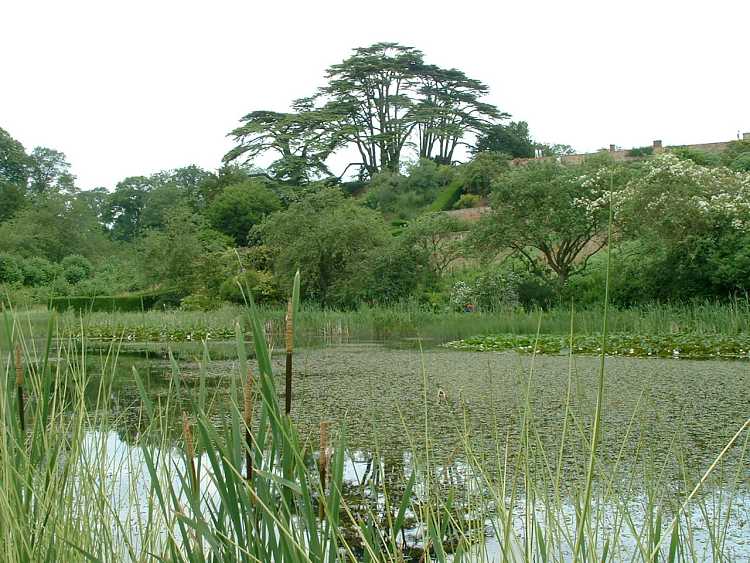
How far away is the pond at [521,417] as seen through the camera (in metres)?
1.62

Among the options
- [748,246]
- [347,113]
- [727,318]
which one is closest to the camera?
[727,318]

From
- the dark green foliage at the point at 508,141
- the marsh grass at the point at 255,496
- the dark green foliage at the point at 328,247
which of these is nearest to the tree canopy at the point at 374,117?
A: the dark green foliage at the point at 508,141

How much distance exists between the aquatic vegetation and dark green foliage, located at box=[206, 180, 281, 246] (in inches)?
679

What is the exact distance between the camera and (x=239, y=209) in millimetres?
25078

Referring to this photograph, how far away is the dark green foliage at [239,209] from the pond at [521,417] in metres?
18.1

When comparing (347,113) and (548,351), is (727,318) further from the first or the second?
(347,113)

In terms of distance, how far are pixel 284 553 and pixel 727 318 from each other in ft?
26.7

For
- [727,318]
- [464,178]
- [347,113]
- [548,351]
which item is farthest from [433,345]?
[347,113]

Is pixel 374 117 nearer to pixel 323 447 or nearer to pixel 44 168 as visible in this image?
pixel 44 168

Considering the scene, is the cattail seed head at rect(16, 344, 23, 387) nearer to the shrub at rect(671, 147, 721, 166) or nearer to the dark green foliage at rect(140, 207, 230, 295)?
the dark green foliage at rect(140, 207, 230, 295)

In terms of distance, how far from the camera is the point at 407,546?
85.2 inches

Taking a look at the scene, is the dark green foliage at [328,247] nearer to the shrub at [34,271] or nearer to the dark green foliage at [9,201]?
the shrub at [34,271]

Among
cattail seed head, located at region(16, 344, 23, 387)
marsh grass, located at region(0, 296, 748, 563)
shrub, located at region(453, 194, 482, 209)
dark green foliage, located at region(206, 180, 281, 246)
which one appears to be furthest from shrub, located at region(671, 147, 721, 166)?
cattail seed head, located at region(16, 344, 23, 387)

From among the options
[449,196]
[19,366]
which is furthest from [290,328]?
[449,196]
